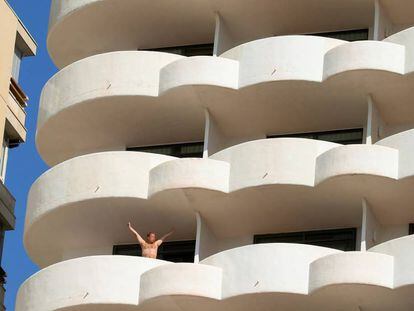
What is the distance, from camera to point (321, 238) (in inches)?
1763

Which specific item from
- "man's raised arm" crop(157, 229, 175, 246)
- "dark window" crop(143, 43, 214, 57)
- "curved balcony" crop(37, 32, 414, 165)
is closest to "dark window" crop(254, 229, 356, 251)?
"man's raised arm" crop(157, 229, 175, 246)

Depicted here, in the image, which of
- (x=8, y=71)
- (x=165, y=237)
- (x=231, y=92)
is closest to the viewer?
(x=165, y=237)

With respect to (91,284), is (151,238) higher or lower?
higher

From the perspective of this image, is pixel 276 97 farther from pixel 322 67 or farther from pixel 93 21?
pixel 93 21

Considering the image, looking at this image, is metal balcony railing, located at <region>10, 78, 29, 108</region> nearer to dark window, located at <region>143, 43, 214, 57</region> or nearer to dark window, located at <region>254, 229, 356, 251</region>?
dark window, located at <region>143, 43, 214, 57</region>

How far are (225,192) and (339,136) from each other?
11.8 ft

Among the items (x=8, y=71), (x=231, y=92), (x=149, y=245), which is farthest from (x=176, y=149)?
(x=8, y=71)

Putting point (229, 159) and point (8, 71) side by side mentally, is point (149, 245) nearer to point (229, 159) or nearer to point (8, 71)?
point (229, 159)

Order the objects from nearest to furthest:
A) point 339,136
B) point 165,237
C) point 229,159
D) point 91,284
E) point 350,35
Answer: point 91,284 → point 229,159 → point 165,237 → point 339,136 → point 350,35

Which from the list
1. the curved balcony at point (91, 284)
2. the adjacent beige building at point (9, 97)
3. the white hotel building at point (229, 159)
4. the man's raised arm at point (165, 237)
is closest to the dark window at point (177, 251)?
the white hotel building at point (229, 159)

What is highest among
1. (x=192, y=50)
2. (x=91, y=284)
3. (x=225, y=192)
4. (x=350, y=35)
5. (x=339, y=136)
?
(x=350, y=35)

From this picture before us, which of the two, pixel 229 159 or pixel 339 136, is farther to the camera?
pixel 339 136

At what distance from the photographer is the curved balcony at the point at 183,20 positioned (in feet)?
154

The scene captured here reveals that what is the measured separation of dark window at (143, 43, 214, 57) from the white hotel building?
0.03 metres
